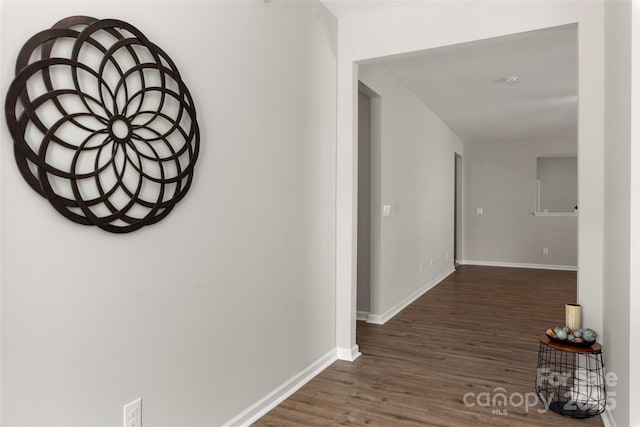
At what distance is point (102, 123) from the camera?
150cm

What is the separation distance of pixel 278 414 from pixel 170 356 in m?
0.87

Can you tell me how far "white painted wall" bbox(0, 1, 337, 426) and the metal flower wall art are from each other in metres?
0.05

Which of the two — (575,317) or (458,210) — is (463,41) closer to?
(575,317)

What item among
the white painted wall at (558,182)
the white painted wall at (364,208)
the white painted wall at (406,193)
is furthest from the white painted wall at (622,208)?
the white painted wall at (558,182)

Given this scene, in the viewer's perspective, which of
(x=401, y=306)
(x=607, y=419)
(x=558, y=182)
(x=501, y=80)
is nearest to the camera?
(x=607, y=419)

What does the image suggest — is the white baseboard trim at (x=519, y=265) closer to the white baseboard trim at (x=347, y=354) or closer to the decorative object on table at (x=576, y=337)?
the white baseboard trim at (x=347, y=354)

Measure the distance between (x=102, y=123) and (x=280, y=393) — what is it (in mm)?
1791

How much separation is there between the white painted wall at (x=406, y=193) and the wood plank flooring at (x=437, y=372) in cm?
42

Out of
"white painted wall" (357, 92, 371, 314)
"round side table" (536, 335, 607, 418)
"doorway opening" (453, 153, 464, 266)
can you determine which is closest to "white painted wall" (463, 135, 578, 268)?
"doorway opening" (453, 153, 464, 266)

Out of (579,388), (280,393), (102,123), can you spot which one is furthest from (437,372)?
(102,123)

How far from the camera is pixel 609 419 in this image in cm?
225

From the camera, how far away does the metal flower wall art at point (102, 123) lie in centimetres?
130

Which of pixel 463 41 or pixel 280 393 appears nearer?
pixel 280 393

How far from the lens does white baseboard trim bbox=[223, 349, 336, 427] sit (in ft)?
A: 7.41
